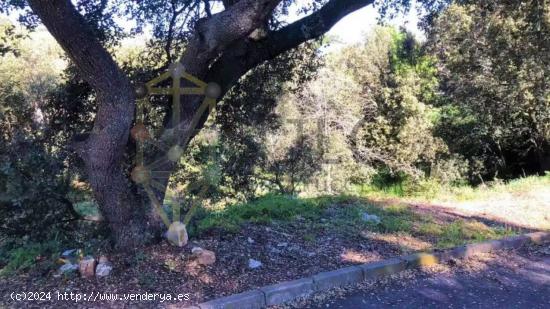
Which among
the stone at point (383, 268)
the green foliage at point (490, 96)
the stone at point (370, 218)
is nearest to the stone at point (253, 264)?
the stone at point (383, 268)

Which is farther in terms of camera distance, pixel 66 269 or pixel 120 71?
pixel 120 71

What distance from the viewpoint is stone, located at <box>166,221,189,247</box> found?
4355mm

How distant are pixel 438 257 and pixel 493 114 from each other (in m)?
10.7

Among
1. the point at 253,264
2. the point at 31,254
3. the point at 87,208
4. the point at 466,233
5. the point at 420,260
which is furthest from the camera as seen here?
the point at 466,233

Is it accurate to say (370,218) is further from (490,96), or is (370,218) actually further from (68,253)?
(490,96)

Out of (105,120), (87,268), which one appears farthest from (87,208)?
(105,120)

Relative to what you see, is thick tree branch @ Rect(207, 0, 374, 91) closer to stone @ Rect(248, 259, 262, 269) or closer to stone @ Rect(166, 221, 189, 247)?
stone @ Rect(166, 221, 189, 247)

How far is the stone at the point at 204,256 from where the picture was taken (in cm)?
420

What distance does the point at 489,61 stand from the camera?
40.7ft

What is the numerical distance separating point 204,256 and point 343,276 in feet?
4.41

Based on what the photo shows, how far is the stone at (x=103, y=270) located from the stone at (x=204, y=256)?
775 mm

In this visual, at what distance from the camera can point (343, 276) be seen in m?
4.26

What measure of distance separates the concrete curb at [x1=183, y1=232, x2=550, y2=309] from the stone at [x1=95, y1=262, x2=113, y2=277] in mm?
909

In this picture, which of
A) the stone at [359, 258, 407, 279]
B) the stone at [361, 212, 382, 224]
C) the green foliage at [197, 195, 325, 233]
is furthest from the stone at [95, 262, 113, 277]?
the stone at [361, 212, 382, 224]
